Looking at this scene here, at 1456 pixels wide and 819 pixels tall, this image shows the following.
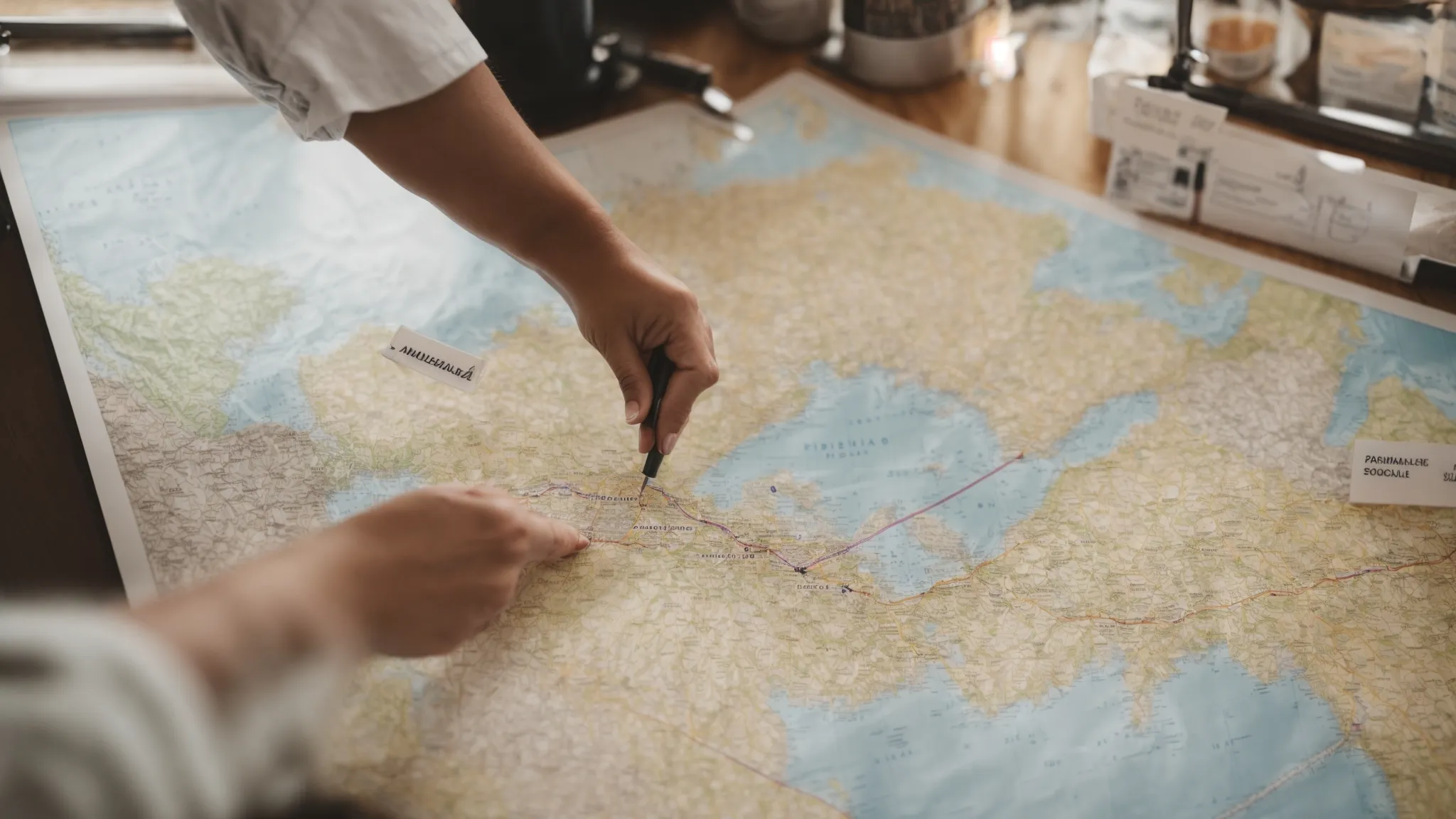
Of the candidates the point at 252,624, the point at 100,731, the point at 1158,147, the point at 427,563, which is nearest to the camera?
the point at 100,731

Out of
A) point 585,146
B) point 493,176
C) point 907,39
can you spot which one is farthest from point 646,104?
point 493,176

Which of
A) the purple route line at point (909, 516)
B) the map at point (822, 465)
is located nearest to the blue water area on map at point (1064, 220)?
the map at point (822, 465)

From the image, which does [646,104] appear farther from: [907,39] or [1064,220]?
[1064,220]

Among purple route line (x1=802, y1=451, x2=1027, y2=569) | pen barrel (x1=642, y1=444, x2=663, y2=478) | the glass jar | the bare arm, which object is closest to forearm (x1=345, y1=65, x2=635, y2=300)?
the bare arm

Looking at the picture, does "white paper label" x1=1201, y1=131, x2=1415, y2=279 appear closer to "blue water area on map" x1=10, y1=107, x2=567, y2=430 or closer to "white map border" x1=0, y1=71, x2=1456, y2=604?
"white map border" x1=0, y1=71, x2=1456, y2=604

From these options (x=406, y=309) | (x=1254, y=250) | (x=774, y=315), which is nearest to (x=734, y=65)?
(x=774, y=315)
